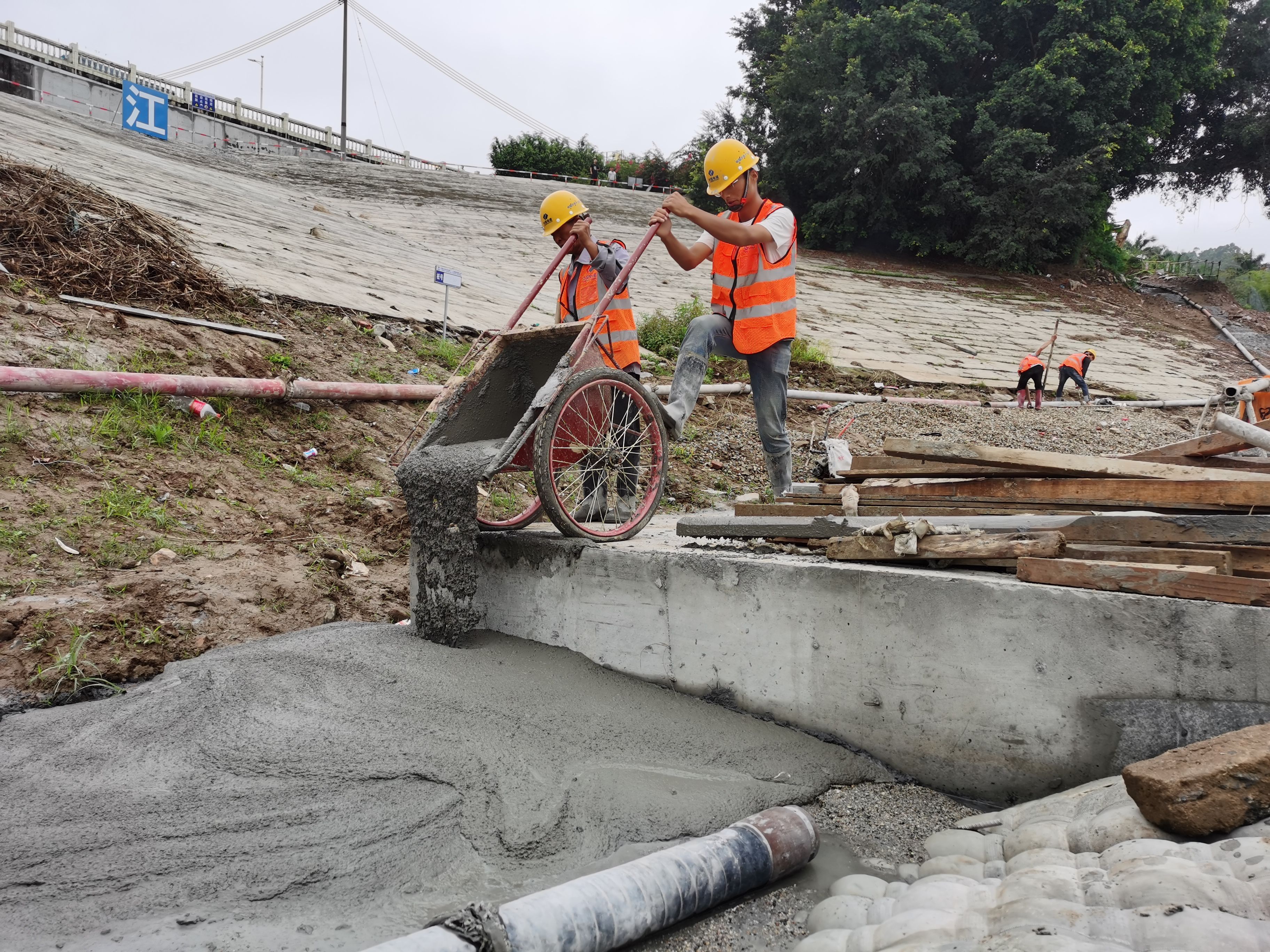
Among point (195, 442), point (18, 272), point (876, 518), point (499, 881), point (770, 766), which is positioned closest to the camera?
point (499, 881)

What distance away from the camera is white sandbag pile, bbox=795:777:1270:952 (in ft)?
5.23

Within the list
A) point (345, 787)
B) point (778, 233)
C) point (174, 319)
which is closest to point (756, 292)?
point (778, 233)

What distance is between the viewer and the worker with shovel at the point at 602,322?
379 centimetres

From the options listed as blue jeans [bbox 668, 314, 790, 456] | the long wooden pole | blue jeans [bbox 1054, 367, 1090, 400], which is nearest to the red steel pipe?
blue jeans [bbox 668, 314, 790, 456]

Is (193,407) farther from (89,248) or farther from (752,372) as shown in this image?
(752,372)

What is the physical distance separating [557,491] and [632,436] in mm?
652

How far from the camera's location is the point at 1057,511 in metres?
3.18

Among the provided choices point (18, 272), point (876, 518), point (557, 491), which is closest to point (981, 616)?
point (876, 518)

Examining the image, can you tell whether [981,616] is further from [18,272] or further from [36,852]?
[18,272]

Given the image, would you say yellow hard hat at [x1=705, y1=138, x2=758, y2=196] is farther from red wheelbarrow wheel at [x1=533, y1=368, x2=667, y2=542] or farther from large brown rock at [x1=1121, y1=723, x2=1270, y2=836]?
large brown rock at [x1=1121, y1=723, x2=1270, y2=836]

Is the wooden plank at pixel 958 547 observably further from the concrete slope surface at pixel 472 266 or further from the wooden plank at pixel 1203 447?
the concrete slope surface at pixel 472 266

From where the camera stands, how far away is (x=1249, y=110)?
23.6 meters

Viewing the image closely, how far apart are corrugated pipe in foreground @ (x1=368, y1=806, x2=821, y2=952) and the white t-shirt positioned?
2.57 metres

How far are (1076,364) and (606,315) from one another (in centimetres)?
1085
